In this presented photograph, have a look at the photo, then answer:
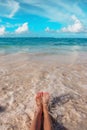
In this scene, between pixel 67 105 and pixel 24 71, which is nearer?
pixel 67 105

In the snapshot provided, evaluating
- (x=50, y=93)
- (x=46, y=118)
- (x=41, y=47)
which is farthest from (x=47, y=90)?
(x=41, y=47)

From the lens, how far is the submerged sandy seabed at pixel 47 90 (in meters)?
5.37

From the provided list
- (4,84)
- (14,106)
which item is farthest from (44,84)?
(14,106)

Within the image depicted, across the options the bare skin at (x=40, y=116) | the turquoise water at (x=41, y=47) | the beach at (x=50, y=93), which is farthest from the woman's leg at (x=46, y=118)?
the turquoise water at (x=41, y=47)

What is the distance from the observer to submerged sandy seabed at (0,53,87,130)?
17.6 ft

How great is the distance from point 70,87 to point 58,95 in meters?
1.03

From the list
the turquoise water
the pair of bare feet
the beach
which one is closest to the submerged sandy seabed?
the beach

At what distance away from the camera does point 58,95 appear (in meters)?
7.05

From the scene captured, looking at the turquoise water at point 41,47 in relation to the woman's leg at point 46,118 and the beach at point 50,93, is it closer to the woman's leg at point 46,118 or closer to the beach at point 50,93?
the beach at point 50,93

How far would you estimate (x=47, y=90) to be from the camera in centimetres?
750

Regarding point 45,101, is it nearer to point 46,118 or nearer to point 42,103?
point 42,103

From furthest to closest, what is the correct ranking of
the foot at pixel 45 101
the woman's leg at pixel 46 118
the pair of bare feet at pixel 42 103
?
the foot at pixel 45 101 → the pair of bare feet at pixel 42 103 → the woman's leg at pixel 46 118

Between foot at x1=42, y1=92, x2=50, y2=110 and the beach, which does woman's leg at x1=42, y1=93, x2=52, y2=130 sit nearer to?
foot at x1=42, y1=92, x2=50, y2=110

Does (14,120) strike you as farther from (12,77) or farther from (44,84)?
(12,77)
